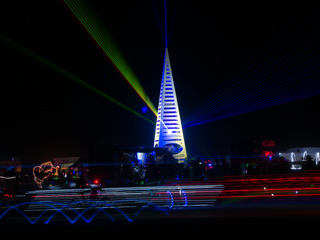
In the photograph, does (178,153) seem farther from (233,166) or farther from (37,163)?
(233,166)

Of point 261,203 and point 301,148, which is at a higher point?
point 301,148

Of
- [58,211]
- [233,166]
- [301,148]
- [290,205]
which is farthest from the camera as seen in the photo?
[301,148]

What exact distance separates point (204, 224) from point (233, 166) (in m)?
9.57

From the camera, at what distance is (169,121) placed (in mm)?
55250

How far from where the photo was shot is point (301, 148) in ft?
111

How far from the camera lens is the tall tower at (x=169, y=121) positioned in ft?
178

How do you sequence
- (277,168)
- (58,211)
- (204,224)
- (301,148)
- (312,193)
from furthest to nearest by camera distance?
1. (301,148)
2. (277,168)
3. (312,193)
4. (58,211)
5. (204,224)

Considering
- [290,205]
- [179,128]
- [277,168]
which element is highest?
[179,128]

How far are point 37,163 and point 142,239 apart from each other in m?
24.9

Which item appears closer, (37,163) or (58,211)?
(58,211)

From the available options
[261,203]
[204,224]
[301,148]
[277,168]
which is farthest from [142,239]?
[301,148]

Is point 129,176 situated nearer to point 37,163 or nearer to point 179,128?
point 37,163

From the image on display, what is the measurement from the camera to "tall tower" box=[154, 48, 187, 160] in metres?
54.3

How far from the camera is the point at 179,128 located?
55000mm
